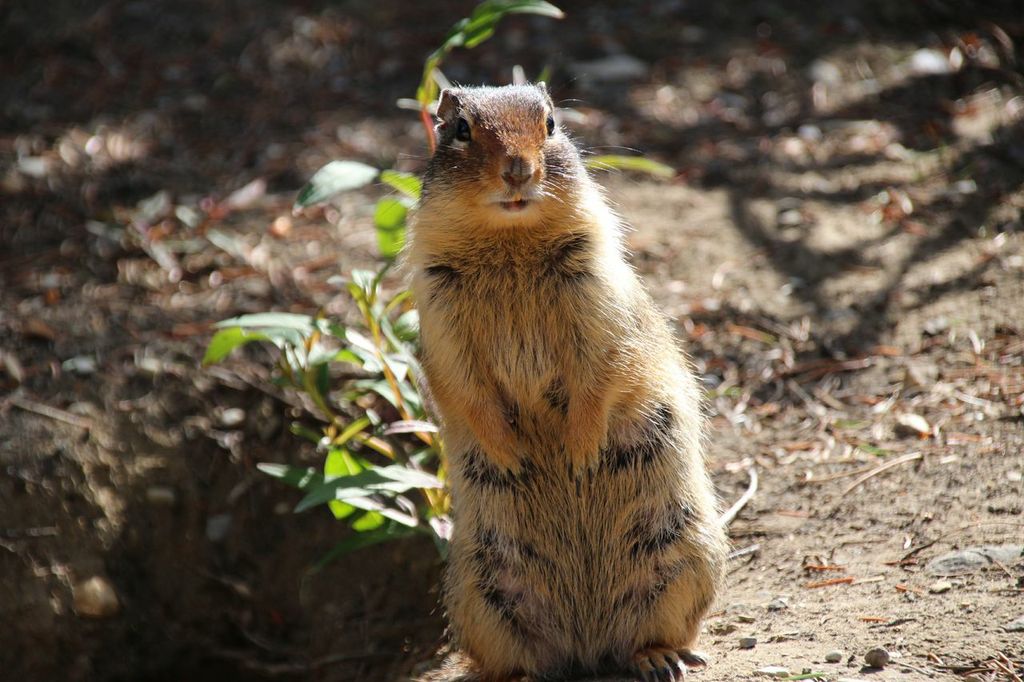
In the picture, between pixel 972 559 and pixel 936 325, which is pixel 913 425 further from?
pixel 972 559

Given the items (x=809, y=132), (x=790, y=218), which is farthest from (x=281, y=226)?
(x=809, y=132)

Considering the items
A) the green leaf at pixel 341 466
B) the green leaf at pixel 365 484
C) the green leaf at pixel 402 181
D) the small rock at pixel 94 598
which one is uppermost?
the green leaf at pixel 402 181

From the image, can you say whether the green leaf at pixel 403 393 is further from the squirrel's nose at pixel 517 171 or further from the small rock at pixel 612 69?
the small rock at pixel 612 69

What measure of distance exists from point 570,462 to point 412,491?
123 cm

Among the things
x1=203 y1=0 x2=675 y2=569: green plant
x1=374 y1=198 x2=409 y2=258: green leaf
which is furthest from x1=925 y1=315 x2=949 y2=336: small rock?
x1=374 y1=198 x2=409 y2=258: green leaf

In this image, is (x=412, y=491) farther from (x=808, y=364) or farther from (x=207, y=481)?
(x=808, y=364)

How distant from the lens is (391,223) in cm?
454

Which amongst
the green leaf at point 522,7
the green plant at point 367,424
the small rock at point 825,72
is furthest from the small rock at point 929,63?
the green plant at point 367,424

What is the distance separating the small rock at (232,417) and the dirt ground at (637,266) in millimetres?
27

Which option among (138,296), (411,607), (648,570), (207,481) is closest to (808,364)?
(648,570)

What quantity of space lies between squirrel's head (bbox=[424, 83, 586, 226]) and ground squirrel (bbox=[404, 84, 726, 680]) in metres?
0.01

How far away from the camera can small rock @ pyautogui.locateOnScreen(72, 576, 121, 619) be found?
495 cm

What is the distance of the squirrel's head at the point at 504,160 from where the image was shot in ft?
11.6

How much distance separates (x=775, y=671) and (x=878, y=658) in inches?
13.1
